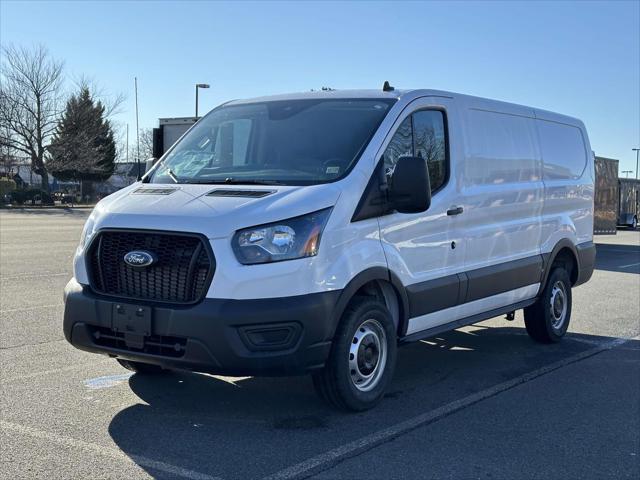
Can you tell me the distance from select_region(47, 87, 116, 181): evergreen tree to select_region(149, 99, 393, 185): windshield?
52742 millimetres

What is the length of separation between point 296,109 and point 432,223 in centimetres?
142

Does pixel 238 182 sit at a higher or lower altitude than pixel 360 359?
higher

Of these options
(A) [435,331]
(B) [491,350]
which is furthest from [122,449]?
(B) [491,350]

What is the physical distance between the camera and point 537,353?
7520 millimetres

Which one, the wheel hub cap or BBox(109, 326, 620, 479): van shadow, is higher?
the wheel hub cap

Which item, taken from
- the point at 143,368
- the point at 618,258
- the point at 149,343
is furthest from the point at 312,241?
the point at 618,258

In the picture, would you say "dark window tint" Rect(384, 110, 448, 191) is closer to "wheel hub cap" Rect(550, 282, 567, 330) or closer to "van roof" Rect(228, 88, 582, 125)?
"van roof" Rect(228, 88, 582, 125)

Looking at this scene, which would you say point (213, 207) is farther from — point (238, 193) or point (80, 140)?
point (80, 140)

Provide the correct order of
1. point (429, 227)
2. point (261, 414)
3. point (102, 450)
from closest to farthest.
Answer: point (102, 450) < point (261, 414) < point (429, 227)

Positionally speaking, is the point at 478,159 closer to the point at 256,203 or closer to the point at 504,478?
the point at 256,203

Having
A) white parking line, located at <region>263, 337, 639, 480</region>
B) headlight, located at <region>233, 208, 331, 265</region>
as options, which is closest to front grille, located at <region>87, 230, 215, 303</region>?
headlight, located at <region>233, 208, 331, 265</region>

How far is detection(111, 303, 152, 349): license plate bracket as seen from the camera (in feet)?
15.2

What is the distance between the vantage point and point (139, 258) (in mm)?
4668

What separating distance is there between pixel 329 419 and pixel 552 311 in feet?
12.5
